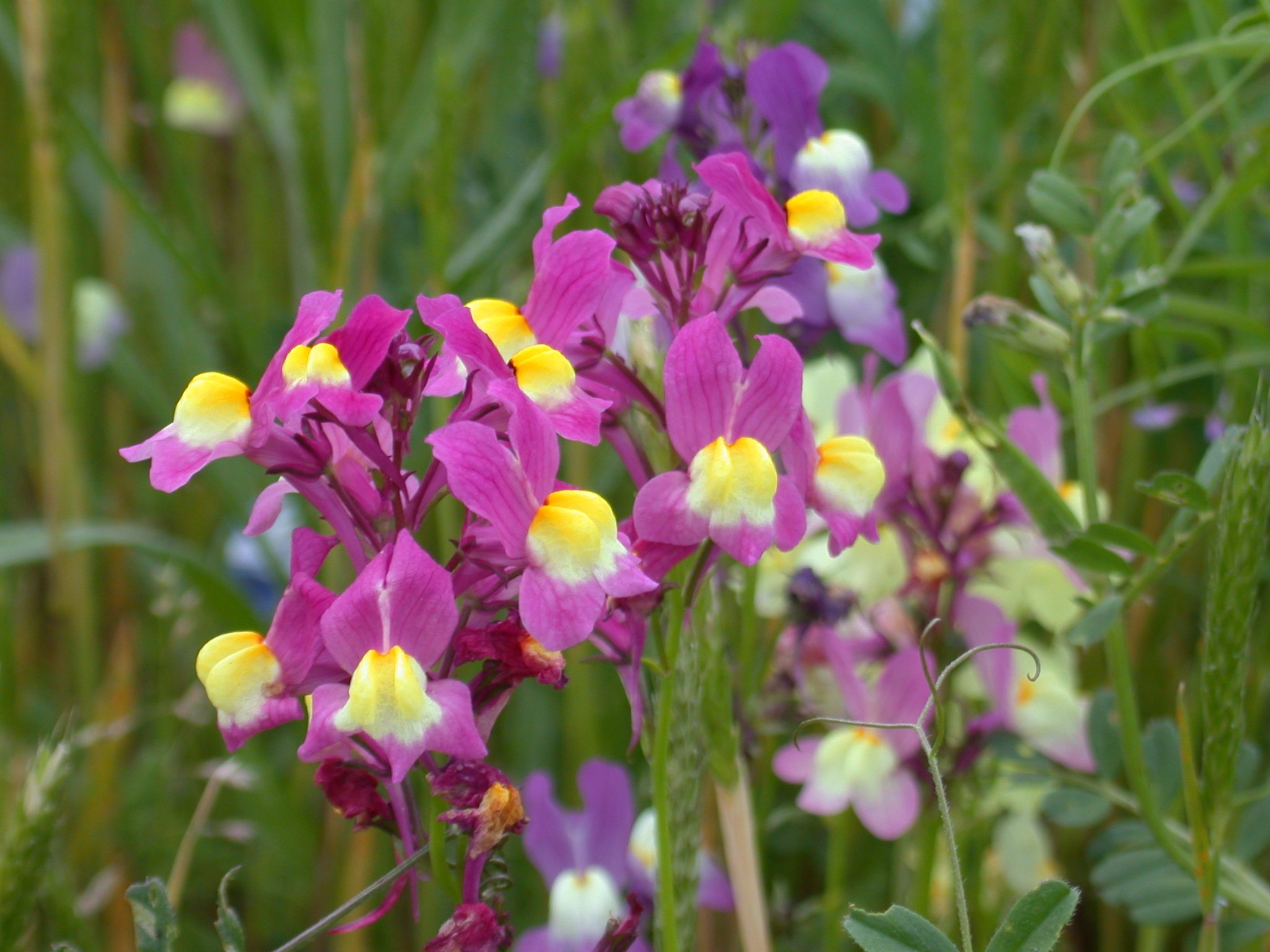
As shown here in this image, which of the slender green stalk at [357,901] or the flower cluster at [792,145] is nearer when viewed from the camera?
the slender green stalk at [357,901]

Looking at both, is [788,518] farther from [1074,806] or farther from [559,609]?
[1074,806]

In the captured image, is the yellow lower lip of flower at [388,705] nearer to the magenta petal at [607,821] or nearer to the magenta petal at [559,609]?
the magenta petal at [559,609]

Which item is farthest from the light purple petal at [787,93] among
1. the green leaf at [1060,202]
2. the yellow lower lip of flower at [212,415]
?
the yellow lower lip of flower at [212,415]

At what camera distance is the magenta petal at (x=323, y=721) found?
1.19ft

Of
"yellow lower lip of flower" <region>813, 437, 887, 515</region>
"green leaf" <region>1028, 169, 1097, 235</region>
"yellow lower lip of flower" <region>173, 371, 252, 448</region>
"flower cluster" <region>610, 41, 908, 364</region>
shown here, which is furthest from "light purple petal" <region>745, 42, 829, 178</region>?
"yellow lower lip of flower" <region>173, 371, 252, 448</region>

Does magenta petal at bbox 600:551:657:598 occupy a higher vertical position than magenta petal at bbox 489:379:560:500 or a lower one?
lower

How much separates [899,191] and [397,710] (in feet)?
1.27

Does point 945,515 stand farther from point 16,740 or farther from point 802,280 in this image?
point 16,740

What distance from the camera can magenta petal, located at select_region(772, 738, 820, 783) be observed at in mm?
667

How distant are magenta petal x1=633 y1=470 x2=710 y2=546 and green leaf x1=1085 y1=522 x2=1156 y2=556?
0.22m

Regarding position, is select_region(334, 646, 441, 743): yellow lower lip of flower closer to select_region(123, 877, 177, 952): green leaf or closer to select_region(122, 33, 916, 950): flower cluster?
select_region(122, 33, 916, 950): flower cluster

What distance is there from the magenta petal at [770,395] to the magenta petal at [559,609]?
9cm

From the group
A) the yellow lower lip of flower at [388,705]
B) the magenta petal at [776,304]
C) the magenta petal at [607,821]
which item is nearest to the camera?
the yellow lower lip of flower at [388,705]

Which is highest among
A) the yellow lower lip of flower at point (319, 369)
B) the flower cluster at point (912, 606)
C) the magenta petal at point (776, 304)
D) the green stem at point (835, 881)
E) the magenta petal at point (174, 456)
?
the yellow lower lip of flower at point (319, 369)
